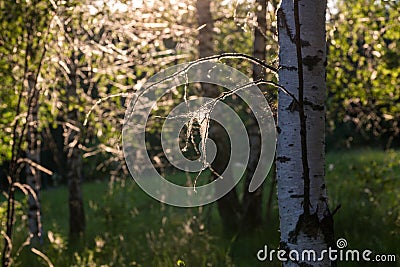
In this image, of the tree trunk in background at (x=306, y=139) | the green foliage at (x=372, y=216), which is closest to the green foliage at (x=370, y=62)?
the green foliage at (x=372, y=216)

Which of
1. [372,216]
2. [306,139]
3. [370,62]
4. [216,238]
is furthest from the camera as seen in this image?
[370,62]

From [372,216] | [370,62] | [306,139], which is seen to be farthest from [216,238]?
[306,139]

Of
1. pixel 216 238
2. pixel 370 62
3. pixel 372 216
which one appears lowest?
pixel 216 238

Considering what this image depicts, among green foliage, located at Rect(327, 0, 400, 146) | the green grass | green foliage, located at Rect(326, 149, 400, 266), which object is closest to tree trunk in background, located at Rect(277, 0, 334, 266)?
the green grass

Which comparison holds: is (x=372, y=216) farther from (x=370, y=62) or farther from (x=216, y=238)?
(x=370, y=62)

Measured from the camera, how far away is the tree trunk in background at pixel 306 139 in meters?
2.61

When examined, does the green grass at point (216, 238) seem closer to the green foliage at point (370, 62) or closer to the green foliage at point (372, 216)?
the green foliage at point (372, 216)

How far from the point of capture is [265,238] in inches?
264

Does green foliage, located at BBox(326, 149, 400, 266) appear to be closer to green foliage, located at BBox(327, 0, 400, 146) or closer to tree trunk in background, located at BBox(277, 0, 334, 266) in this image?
green foliage, located at BBox(327, 0, 400, 146)

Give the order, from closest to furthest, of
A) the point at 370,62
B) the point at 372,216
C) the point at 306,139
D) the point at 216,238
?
the point at 306,139
the point at 216,238
the point at 372,216
the point at 370,62

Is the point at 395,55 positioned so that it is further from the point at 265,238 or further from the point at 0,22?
the point at 0,22

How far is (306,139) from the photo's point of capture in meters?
2.61

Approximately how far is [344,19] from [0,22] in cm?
470

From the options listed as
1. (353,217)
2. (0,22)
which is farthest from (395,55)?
(0,22)
